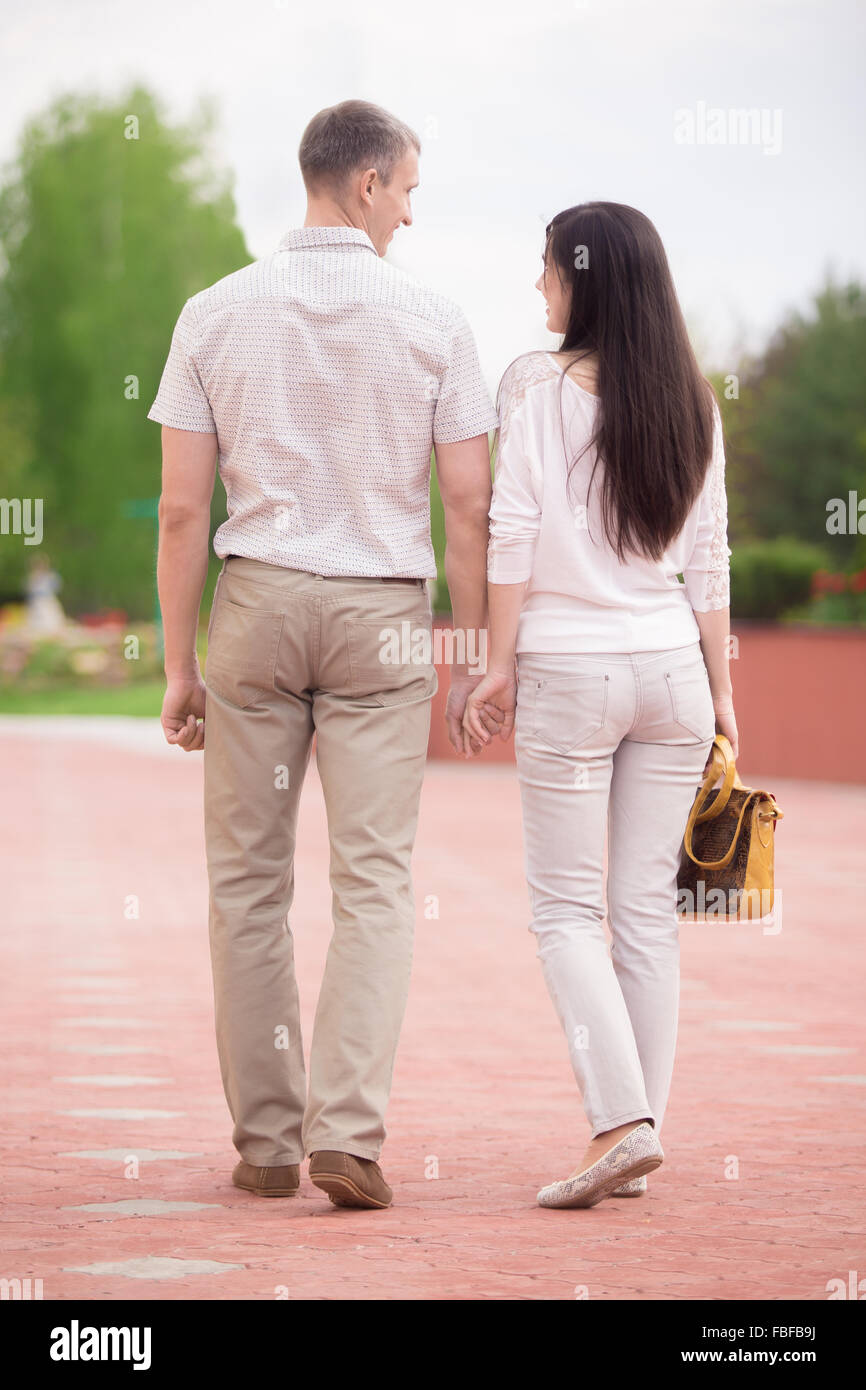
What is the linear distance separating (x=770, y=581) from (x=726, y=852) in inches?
651

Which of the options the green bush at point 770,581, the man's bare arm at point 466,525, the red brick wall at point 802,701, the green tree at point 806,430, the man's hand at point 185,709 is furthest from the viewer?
the green tree at point 806,430

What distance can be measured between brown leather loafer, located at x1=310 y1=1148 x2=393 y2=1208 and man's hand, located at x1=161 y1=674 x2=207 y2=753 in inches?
34.9

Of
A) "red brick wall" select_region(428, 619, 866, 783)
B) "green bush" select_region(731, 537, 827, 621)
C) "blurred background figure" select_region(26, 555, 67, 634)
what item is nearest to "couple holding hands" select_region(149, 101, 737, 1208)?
"red brick wall" select_region(428, 619, 866, 783)

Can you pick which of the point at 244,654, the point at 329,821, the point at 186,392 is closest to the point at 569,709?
the point at 329,821

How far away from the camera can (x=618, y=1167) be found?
3.61 m

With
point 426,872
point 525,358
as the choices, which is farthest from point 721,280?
point 525,358

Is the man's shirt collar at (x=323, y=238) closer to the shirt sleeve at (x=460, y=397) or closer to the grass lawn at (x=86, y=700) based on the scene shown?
the shirt sleeve at (x=460, y=397)

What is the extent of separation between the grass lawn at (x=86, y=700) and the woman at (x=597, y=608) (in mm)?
25993

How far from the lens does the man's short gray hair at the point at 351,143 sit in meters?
3.76

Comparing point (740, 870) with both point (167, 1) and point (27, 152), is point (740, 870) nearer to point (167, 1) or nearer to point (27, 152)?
point (167, 1)

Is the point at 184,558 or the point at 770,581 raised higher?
the point at 184,558

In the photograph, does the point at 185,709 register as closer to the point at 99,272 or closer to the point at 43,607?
the point at 43,607

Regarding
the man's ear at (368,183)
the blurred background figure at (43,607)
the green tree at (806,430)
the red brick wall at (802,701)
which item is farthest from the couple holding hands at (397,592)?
the green tree at (806,430)

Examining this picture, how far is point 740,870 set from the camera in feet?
12.6
